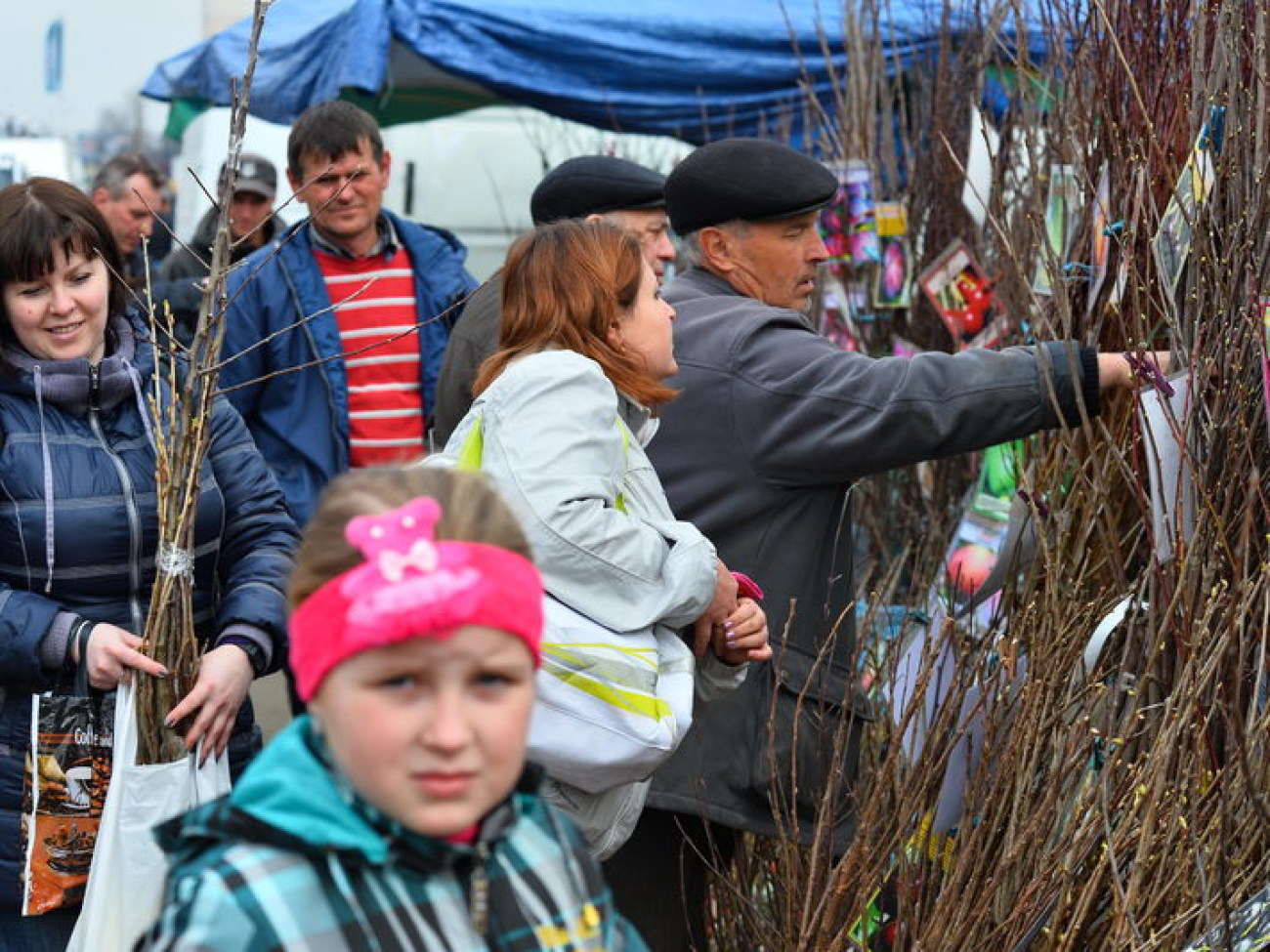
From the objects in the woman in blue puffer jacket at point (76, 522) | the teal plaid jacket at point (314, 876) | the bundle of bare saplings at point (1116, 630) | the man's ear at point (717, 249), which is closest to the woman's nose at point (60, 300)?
the woman in blue puffer jacket at point (76, 522)

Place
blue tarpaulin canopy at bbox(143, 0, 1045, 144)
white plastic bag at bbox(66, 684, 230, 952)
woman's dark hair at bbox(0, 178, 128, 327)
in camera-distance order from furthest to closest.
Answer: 1. blue tarpaulin canopy at bbox(143, 0, 1045, 144)
2. woman's dark hair at bbox(0, 178, 128, 327)
3. white plastic bag at bbox(66, 684, 230, 952)

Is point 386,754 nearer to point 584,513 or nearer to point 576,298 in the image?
point 584,513

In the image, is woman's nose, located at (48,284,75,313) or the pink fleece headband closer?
the pink fleece headband

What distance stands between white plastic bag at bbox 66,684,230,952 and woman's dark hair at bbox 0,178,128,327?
681 millimetres

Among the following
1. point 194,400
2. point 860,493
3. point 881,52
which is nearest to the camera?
point 194,400

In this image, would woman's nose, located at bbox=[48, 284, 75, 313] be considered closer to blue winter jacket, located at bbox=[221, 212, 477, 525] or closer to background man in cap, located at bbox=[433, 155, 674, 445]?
background man in cap, located at bbox=[433, 155, 674, 445]

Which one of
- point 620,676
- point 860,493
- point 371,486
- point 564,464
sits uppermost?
point 371,486

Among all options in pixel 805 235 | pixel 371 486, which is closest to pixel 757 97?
pixel 805 235

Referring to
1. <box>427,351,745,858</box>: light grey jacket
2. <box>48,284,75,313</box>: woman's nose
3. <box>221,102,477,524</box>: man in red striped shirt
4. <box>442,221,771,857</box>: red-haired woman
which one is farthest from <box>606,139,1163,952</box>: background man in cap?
<box>221,102,477,524</box>: man in red striped shirt

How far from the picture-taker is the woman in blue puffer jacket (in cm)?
281

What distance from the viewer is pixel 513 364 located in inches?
103

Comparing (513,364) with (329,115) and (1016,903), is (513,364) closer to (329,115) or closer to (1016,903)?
(1016,903)

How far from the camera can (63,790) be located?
2.83 metres

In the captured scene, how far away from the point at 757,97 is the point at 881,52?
2.31 metres
